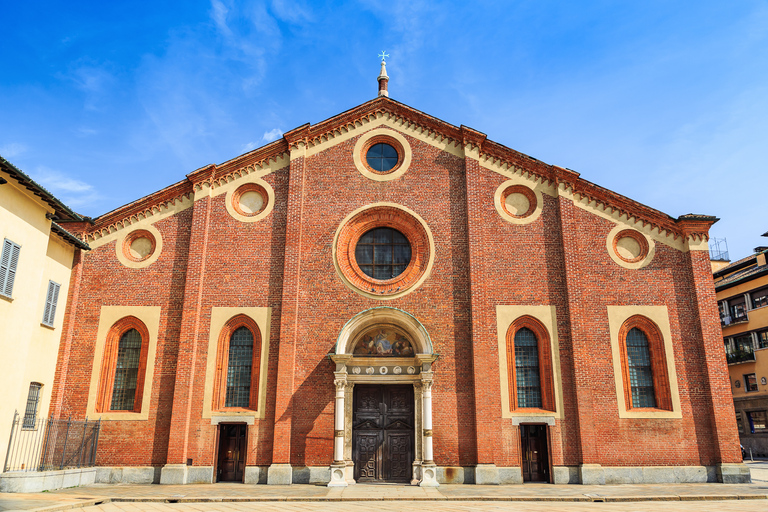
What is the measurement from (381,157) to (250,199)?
5.48 meters

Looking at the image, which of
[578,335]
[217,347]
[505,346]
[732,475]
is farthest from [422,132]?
[732,475]

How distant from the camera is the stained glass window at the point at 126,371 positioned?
20.5m

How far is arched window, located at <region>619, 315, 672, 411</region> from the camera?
2011 centimetres

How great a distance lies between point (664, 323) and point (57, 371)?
21.8m

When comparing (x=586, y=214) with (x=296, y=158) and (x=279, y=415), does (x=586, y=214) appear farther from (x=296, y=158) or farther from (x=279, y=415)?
(x=279, y=415)

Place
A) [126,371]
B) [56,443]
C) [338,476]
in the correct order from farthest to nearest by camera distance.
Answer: [126,371] → [56,443] → [338,476]

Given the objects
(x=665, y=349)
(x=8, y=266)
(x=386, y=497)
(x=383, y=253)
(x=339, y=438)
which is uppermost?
(x=383, y=253)

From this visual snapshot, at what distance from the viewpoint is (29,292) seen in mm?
18266

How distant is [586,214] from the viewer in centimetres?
2183

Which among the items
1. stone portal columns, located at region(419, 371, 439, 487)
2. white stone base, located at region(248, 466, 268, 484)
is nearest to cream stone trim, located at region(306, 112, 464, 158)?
stone portal columns, located at region(419, 371, 439, 487)

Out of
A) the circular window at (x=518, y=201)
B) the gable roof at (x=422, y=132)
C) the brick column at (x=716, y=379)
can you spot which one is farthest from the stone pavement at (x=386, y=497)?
the circular window at (x=518, y=201)

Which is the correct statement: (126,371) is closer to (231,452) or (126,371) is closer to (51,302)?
(51,302)

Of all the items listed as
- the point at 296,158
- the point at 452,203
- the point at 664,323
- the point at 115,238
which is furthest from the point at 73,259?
the point at 664,323

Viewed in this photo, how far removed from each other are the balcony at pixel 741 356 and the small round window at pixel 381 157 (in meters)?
28.9
